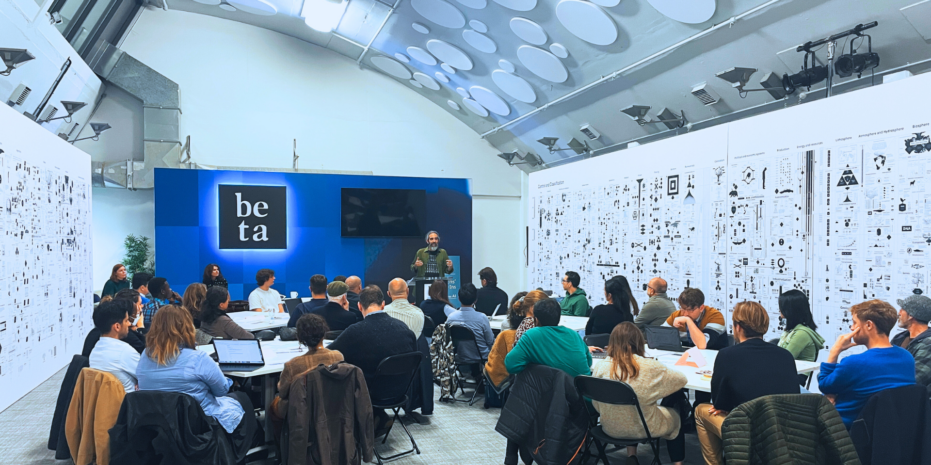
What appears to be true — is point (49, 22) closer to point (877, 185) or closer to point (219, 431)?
point (219, 431)

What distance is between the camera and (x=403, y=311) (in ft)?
15.0

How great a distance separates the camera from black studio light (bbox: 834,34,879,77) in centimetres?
502

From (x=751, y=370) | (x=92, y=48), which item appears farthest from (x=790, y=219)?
(x=92, y=48)

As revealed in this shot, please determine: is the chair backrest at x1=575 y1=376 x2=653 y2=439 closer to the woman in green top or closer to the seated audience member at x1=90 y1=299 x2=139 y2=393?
the woman in green top

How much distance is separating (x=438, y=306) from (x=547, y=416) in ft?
8.84

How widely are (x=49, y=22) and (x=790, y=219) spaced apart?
26.5ft

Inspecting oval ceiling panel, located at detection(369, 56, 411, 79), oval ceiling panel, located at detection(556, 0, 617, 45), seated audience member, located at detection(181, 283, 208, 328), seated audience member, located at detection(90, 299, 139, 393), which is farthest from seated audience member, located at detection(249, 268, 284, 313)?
oval ceiling panel, located at detection(369, 56, 411, 79)

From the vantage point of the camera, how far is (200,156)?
33.5ft

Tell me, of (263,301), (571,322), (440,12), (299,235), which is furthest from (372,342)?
(299,235)

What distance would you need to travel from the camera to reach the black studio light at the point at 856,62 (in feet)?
16.5

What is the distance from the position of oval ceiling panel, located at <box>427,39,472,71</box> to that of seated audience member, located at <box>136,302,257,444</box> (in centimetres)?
672

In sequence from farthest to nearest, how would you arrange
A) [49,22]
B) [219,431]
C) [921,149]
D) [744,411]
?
[49,22] < [921,149] < [219,431] < [744,411]

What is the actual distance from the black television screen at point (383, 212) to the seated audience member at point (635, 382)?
24.5 feet

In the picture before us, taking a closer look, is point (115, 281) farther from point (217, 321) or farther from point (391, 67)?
point (391, 67)
